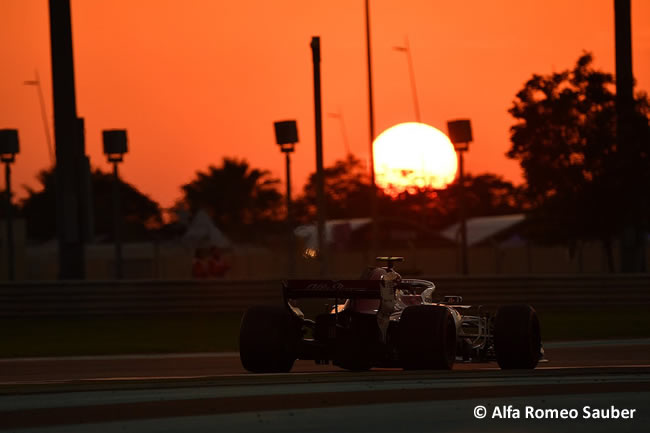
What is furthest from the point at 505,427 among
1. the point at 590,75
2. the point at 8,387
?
the point at 590,75

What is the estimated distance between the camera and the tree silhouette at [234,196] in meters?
96.2

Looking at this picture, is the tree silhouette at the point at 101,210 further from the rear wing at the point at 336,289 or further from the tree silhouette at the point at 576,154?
the rear wing at the point at 336,289

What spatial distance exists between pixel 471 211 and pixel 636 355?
4021 inches

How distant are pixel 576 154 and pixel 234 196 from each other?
196 feet

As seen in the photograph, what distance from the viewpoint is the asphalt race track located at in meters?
Result: 8.70

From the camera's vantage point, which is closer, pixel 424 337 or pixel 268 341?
pixel 424 337

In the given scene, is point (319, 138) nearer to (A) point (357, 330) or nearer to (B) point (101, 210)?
(A) point (357, 330)

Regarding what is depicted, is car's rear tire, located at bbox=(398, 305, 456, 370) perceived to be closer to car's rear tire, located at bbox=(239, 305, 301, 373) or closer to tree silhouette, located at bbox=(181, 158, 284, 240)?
car's rear tire, located at bbox=(239, 305, 301, 373)

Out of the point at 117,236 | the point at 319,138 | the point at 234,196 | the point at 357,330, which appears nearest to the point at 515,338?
the point at 357,330

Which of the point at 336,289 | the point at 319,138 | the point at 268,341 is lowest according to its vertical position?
the point at 268,341

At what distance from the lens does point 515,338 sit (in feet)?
42.9

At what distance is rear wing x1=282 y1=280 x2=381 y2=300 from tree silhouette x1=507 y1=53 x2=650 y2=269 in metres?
25.5

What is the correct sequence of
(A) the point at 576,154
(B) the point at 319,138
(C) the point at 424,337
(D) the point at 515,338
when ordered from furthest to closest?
(A) the point at 576,154 → (B) the point at 319,138 → (D) the point at 515,338 → (C) the point at 424,337

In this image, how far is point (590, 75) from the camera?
1524 inches
